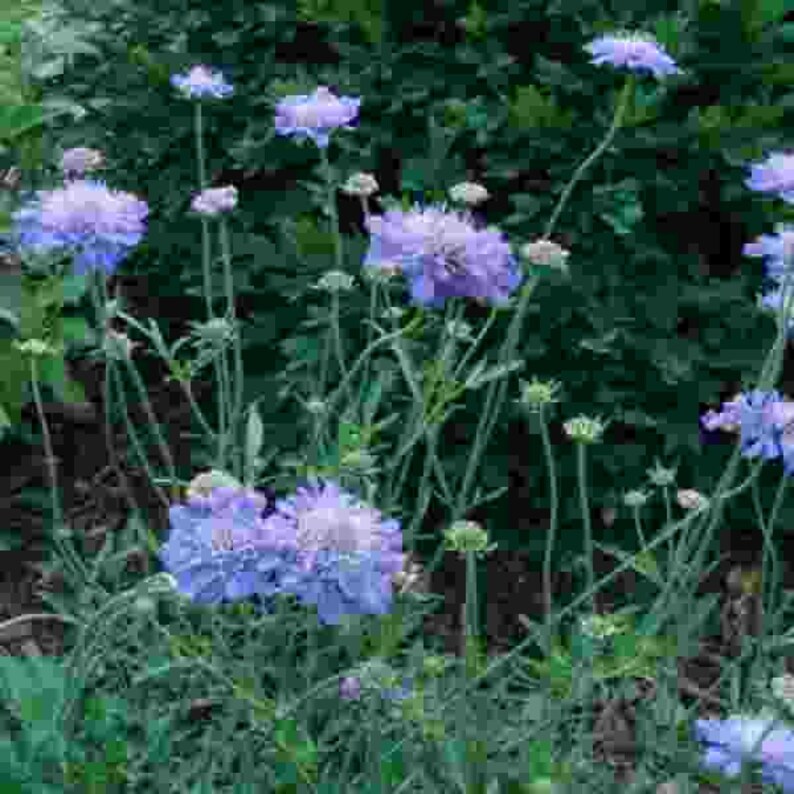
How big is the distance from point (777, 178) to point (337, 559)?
94 centimetres

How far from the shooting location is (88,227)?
1.89 m

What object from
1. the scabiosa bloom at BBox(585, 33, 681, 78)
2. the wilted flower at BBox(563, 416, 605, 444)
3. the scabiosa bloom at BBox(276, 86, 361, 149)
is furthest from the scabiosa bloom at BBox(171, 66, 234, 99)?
the wilted flower at BBox(563, 416, 605, 444)

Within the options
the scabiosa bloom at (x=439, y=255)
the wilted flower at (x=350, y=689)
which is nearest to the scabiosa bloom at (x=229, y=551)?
the scabiosa bloom at (x=439, y=255)

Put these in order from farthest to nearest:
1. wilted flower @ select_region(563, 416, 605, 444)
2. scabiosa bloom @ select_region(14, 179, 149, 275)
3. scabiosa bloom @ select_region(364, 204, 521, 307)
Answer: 1. wilted flower @ select_region(563, 416, 605, 444)
2. scabiosa bloom @ select_region(14, 179, 149, 275)
3. scabiosa bloom @ select_region(364, 204, 521, 307)

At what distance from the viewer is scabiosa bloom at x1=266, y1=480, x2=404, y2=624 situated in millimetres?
1459

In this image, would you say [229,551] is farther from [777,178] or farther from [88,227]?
[777,178]

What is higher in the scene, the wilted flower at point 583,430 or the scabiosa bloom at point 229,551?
the scabiosa bloom at point 229,551

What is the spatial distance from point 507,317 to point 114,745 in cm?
124

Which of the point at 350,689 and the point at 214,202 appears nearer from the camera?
the point at 350,689

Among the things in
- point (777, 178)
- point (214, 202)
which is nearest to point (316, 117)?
point (214, 202)

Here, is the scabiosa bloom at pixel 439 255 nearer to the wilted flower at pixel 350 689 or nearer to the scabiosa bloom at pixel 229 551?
the scabiosa bloom at pixel 229 551

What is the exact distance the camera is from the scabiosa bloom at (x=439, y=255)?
1750mm

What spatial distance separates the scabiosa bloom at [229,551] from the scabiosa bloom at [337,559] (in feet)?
0.06

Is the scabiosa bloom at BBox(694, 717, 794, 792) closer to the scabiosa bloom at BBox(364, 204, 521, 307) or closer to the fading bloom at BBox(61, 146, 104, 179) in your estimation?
the scabiosa bloom at BBox(364, 204, 521, 307)
